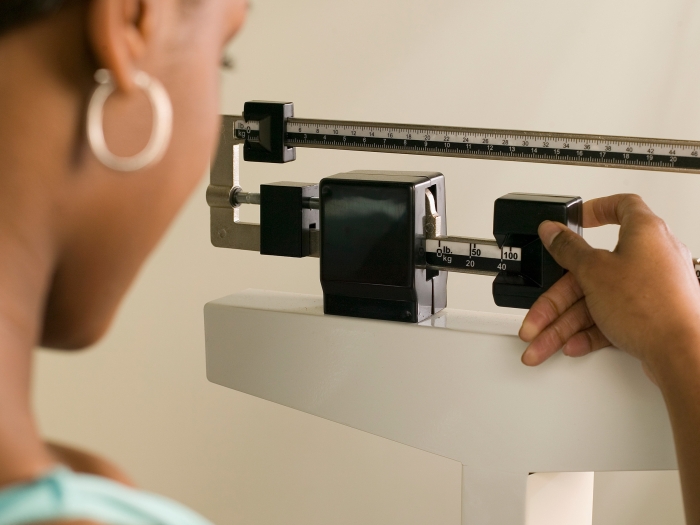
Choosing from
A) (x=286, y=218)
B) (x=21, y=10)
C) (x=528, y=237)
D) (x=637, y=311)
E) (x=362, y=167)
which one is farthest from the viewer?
(x=362, y=167)

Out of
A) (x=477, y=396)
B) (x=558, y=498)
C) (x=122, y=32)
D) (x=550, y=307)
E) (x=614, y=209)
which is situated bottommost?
(x=558, y=498)

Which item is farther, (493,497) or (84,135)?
(493,497)

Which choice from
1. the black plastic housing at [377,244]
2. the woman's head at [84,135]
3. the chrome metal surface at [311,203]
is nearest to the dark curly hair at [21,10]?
→ the woman's head at [84,135]

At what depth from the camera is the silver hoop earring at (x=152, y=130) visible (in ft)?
1.35

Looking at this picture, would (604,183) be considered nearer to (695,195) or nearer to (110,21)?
(695,195)

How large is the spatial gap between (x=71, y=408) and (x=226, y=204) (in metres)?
1.22

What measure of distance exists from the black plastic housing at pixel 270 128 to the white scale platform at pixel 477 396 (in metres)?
0.21

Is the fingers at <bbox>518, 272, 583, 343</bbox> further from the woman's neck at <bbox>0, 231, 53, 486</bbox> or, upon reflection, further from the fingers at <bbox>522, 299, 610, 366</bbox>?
the woman's neck at <bbox>0, 231, 53, 486</bbox>

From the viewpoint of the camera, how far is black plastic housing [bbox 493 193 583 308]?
3.38 feet

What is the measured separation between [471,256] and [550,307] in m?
0.12

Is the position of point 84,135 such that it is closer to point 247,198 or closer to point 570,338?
point 570,338

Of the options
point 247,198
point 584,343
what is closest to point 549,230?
point 584,343

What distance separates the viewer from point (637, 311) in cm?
92

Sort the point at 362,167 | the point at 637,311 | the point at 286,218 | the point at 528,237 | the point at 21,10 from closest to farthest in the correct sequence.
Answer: the point at 21,10 < the point at 637,311 < the point at 528,237 < the point at 286,218 < the point at 362,167
